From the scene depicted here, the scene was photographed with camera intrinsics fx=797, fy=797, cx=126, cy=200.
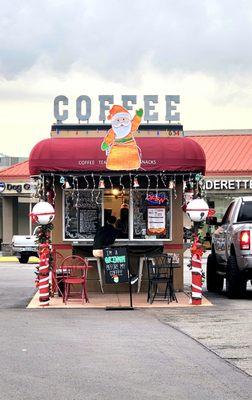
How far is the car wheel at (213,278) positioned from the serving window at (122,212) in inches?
83.5

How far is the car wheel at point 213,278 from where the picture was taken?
19875 mm

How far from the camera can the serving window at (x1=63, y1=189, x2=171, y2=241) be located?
60.6ft

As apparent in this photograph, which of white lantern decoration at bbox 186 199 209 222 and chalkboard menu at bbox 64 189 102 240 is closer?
white lantern decoration at bbox 186 199 209 222

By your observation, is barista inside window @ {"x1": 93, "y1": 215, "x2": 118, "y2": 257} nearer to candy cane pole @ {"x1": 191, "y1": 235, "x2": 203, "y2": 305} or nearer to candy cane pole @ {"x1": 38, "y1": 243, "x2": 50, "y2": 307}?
candy cane pole @ {"x1": 38, "y1": 243, "x2": 50, "y2": 307}

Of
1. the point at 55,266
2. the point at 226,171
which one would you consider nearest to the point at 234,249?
the point at 55,266

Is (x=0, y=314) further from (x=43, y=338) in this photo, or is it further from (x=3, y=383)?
(x=3, y=383)

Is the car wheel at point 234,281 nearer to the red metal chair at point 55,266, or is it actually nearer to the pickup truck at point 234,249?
the pickup truck at point 234,249

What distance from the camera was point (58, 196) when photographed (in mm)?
18453

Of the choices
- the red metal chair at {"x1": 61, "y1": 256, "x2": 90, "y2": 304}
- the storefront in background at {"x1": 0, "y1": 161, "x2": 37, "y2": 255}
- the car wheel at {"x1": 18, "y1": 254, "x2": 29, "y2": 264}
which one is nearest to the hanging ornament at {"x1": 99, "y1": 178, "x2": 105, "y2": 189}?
the red metal chair at {"x1": 61, "y1": 256, "x2": 90, "y2": 304}

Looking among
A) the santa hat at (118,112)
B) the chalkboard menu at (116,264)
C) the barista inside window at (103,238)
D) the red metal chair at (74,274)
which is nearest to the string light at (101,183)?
the barista inside window at (103,238)

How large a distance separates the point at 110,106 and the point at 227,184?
73.6 ft

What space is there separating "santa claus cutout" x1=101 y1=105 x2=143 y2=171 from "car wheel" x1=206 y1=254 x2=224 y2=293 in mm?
4175

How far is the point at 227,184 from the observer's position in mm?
40750

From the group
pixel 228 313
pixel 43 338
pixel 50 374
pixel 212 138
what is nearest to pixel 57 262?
pixel 228 313
